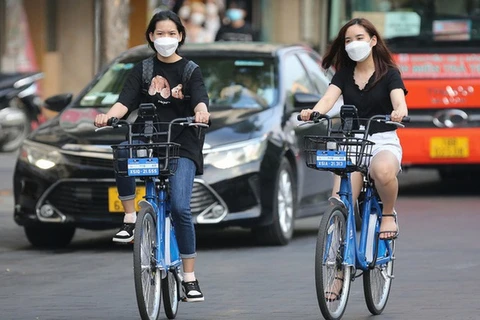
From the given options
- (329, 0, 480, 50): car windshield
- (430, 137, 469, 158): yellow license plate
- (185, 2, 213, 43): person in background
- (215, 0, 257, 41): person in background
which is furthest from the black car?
(185, 2, 213, 43): person in background

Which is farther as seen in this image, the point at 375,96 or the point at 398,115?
the point at 375,96

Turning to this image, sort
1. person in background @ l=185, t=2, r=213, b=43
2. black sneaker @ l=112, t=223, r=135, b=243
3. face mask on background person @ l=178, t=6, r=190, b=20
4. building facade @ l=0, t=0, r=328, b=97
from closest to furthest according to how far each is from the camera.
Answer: black sneaker @ l=112, t=223, r=135, b=243 → building facade @ l=0, t=0, r=328, b=97 → person in background @ l=185, t=2, r=213, b=43 → face mask on background person @ l=178, t=6, r=190, b=20

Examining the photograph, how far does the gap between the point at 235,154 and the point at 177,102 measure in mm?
3082

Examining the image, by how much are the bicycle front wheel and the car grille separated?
3170mm

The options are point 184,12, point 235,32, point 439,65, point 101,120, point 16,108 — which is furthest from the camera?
point 184,12

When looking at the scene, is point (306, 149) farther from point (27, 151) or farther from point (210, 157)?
point (27, 151)

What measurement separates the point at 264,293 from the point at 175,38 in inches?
74.2

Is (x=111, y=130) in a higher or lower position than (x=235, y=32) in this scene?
higher

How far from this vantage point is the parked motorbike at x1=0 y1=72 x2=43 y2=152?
19.9 m

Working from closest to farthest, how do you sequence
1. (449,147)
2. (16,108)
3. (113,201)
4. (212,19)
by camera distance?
1. (113,201)
2. (449,147)
3. (16,108)
4. (212,19)

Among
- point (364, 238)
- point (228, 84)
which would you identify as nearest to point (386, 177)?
point (364, 238)

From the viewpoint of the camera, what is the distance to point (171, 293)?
8266 mm

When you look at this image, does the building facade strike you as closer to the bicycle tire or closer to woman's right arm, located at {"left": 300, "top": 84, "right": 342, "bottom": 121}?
woman's right arm, located at {"left": 300, "top": 84, "right": 342, "bottom": 121}

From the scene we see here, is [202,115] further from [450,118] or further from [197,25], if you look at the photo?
[197,25]
